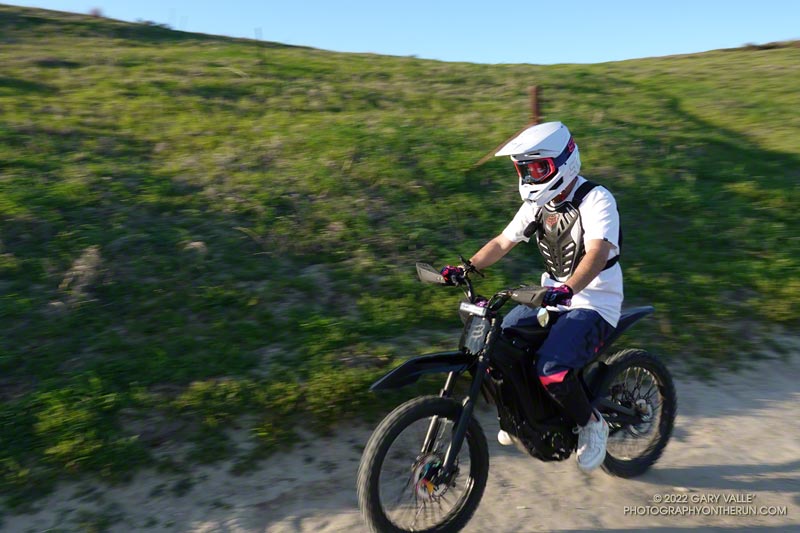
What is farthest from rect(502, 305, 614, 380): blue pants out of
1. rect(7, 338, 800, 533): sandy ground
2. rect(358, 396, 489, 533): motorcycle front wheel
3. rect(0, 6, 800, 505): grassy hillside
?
rect(0, 6, 800, 505): grassy hillside

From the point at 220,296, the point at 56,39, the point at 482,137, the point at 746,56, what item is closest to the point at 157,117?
the point at 482,137

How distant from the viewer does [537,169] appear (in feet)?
13.9

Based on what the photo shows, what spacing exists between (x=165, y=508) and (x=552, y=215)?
296 cm

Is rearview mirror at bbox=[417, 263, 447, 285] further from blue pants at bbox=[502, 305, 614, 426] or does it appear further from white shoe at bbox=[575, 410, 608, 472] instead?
white shoe at bbox=[575, 410, 608, 472]

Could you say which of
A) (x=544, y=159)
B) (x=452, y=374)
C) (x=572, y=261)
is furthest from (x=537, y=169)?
(x=452, y=374)

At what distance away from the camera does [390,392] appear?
545 cm

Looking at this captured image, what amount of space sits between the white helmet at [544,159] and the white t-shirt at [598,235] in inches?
6.2

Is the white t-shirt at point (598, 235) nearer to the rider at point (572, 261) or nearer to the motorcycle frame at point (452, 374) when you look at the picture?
the rider at point (572, 261)

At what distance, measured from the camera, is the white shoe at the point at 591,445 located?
4.25 meters

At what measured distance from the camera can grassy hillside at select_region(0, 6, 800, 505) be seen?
5.17 metres

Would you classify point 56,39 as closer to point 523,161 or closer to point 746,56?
point 523,161

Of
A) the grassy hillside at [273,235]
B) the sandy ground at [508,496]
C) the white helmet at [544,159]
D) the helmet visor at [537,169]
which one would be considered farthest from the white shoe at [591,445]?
the grassy hillside at [273,235]

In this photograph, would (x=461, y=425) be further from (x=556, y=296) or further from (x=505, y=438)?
(x=556, y=296)

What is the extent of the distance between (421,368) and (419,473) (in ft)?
1.88
